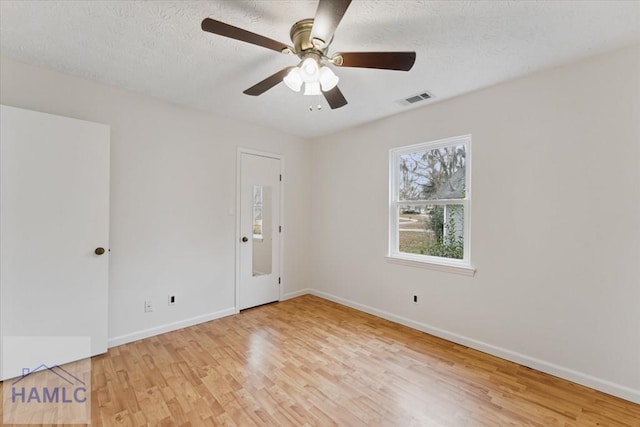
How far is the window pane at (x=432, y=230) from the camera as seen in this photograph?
3.00m

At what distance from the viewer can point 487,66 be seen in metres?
2.31

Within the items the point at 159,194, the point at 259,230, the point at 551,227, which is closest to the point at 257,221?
the point at 259,230

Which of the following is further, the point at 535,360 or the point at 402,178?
the point at 402,178

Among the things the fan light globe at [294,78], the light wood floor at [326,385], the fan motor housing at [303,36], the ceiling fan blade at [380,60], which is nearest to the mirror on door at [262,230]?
the light wood floor at [326,385]

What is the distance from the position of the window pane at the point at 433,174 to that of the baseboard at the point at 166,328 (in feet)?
8.70

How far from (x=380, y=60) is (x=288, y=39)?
0.72 m

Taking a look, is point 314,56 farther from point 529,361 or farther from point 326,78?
point 529,361

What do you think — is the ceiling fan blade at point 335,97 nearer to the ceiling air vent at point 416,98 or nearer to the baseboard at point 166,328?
the ceiling air vent at point 416,98

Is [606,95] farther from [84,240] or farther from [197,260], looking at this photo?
[84,240]

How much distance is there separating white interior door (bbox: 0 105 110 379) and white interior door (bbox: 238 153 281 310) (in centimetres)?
151

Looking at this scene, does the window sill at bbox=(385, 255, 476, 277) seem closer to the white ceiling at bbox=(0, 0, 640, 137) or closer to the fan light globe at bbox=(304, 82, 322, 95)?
the white ceiling at bbox=(0, 0, 640, 137)

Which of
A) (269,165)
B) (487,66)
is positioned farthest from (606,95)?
(269,165)

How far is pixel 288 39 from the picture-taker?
6.57 ft

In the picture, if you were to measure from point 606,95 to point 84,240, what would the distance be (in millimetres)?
4349
